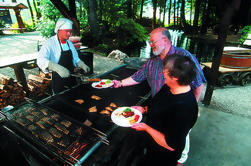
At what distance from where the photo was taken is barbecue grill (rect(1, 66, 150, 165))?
1458 millimetres

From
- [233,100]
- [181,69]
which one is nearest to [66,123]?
[181,69]

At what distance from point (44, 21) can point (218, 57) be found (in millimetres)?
10445

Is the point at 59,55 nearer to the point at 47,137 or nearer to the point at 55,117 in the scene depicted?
the point at 55,117

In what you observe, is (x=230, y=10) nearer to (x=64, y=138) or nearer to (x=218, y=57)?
(x=218, y=57)

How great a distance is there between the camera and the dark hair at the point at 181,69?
51.9 inches

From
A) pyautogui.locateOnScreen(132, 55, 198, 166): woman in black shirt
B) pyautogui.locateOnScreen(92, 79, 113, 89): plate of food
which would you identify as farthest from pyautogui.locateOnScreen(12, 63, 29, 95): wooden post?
pyautogui.locateOnScreen(132, 55, 198, 166): woman in black shirt

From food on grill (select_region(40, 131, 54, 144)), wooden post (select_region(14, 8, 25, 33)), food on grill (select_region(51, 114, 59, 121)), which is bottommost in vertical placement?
food on grill (select_region(40, 131, 54, 144))

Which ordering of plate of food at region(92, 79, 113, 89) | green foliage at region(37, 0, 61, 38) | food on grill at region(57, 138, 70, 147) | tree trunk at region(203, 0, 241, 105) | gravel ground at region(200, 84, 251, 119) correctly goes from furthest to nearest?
green foliage at region(37, 0, 61, 38) < gravel ground at region(200, 84, 251, 119) < tree trunk at region(203, 0, 241, 105) < plate of food at region(92, 79, 113, 89) < food on grill at region(57, 138, 70, 147)

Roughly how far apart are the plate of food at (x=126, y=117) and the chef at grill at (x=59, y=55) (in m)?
1.37

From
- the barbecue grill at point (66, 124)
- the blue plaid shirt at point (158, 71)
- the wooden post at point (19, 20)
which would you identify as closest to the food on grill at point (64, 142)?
the barbecue grill at point (66, 124)

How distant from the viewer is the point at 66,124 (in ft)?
6.01

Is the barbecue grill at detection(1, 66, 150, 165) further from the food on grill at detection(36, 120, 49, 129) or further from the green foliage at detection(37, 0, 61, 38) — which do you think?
the green foliage at detection(37, 0, 61, 38)

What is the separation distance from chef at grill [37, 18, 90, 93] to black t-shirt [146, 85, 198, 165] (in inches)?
73.8

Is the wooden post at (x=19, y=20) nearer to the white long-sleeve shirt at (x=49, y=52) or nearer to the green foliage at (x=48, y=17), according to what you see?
the green foliage at (x=48, y=17)
